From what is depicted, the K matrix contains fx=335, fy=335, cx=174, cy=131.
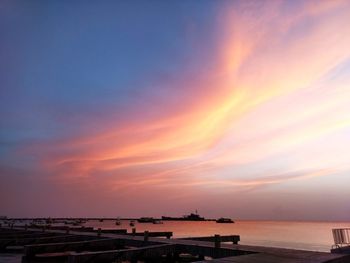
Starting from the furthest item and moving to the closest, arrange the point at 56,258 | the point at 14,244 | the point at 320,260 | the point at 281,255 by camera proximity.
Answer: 1. the point at 14,244
2. the point at 56,258
3. the point at 281,255
4. the point at 320,260

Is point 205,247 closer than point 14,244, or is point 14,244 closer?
point 205,247

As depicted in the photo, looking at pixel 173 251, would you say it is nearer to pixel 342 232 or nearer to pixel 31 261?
pixel 31 261

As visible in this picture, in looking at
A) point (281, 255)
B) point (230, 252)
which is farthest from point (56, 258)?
point (281, 255)

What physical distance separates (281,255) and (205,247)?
5976 mm

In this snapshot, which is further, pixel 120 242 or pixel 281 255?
pixel 120 242

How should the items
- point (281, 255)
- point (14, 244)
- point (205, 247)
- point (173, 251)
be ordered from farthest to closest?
point (14, 244) → point (173, 251) → point (205, 247) → point (281, 255)

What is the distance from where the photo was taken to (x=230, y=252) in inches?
738

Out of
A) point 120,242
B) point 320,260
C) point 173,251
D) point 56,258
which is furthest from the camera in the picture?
point 120,242

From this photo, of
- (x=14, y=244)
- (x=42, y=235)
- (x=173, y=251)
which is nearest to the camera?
(x=173, y=251)

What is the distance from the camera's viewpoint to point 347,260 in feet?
47.2

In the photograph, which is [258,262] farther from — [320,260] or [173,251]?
[173,251]

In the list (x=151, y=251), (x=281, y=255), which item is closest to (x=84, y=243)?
(x=151, y=251)

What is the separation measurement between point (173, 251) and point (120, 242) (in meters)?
6.78

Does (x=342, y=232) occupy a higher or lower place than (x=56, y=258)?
higher
